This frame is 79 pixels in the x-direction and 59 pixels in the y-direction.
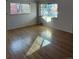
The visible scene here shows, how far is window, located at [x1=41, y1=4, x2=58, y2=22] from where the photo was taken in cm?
716

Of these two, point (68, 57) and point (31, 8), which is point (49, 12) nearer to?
point (31, 8)

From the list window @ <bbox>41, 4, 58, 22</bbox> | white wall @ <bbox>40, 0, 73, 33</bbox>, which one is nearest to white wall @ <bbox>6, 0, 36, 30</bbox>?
window @ <bbox>41, 4, 58, 22</bbox>

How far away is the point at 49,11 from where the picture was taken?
26.0 ft

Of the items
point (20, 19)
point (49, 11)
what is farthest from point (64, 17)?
point (20, 19)

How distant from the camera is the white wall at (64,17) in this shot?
5.73m

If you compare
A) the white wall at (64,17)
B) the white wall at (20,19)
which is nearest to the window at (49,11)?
the white wall at (64,17)

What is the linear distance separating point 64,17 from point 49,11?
194 cm

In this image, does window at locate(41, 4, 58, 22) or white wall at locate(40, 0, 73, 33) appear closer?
white wall at locate(40, 0, 73, 33)

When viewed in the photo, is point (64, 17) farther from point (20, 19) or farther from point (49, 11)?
point (20, 19)

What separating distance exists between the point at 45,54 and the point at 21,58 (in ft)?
2.17

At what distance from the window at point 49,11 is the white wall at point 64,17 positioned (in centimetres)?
38

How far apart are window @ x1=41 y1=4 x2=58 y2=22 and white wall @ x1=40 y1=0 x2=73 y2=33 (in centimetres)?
38

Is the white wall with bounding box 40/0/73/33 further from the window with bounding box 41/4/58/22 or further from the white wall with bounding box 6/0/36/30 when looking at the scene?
the white wall with bounding box 6/0/36/30
